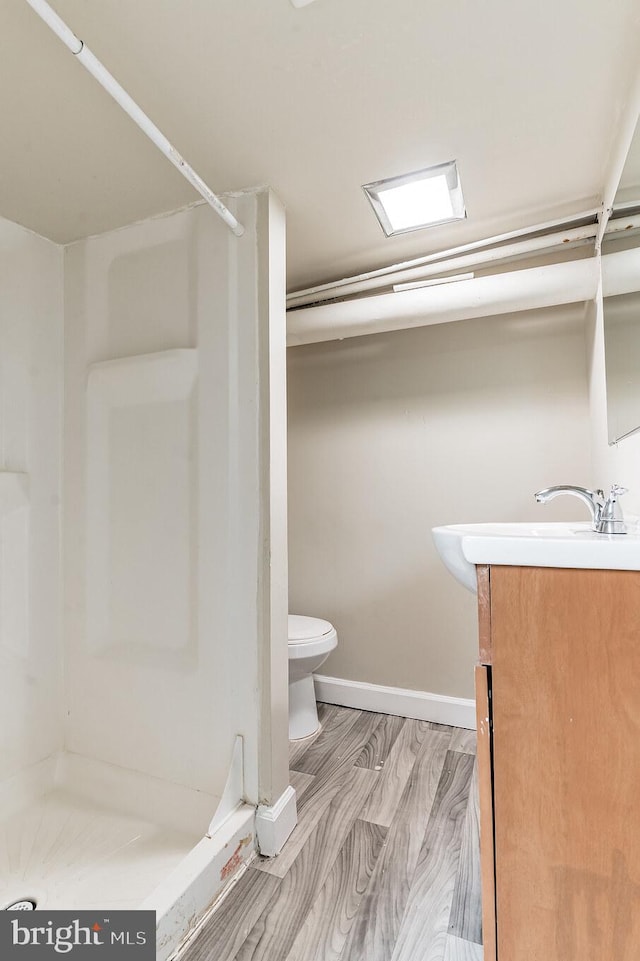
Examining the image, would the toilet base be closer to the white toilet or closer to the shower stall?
the white toilet

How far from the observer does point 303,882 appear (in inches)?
51.6

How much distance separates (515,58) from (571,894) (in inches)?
68.0

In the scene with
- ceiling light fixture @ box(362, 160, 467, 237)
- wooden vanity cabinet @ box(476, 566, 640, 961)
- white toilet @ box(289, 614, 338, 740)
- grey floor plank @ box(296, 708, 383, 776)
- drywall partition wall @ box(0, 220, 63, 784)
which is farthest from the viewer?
white toilet @ box(289, 614, 338, 740)

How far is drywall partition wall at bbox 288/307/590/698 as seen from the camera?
2051 millimetres

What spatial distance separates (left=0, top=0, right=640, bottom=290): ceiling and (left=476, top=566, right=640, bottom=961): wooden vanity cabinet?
1.19 metres

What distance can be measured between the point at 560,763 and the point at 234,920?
0.98 metres

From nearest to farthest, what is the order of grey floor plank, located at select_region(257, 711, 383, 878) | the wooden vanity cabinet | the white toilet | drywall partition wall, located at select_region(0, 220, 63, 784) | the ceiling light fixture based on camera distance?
the wooden vanity cabinet
grey floor plank, located at select_region(257, 711, 383, 878)
the ceiling light fixture
drywall partition wall, located at select_region(0, 220, 63, 784)
the white toilet

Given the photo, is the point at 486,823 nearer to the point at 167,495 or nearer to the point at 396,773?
the point at 396,773

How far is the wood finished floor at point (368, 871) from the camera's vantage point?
3.69 feet

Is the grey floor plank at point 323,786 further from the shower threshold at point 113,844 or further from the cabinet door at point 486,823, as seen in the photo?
the cabinet door at point 486,823

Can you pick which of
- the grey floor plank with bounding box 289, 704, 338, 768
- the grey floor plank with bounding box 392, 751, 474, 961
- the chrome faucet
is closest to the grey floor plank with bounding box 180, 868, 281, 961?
the grey floor plank with bounding box 392, 751, 474, 961

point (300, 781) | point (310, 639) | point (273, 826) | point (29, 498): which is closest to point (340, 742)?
point (300, 781)

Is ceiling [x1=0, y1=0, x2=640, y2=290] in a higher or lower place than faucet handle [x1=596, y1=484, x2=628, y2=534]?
higher

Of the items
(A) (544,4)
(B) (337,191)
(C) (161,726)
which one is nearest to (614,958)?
(C) (161,726)
